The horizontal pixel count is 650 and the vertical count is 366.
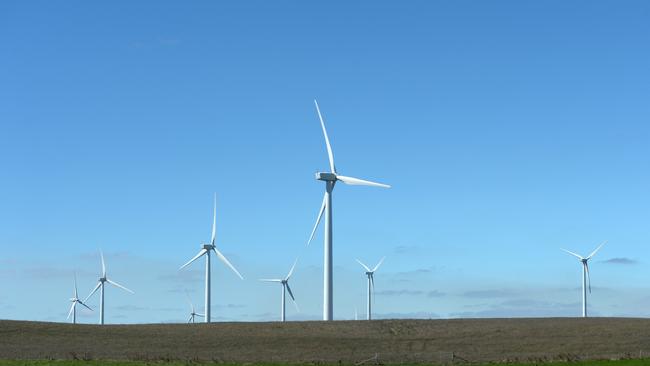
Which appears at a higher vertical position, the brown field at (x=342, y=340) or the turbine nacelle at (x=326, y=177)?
the turbine nacelle at (x=326, y=177)

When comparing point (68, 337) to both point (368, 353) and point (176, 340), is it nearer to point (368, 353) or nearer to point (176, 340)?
point (176, 340)

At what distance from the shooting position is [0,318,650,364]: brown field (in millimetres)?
70688

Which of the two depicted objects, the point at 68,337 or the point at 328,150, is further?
the point at 328,150

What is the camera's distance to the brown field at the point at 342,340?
7069 centimetres

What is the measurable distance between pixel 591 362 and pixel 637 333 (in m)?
27.7

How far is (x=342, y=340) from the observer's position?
278 feet

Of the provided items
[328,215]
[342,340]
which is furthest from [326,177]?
[342,340]

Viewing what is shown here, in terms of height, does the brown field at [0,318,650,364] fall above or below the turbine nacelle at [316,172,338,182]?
below

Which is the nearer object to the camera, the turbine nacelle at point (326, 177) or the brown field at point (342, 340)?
the brown field at point (342, 340)

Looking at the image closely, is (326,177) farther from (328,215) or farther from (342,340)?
(342,340)

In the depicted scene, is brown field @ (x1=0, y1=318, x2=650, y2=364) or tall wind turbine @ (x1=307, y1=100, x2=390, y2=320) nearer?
brown field @ (x1=0, y1=318, x2=650, y2=364)

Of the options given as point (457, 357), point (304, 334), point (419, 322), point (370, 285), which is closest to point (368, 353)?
point (457, 357)

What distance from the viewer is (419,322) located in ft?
323

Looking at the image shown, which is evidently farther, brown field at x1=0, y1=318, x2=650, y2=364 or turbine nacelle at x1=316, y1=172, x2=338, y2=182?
turbine nacelle at x1=316, y1=172, x2=338, y2=182
